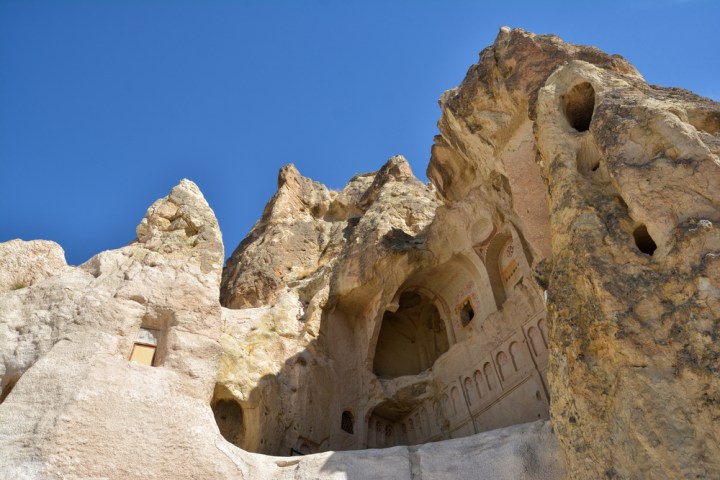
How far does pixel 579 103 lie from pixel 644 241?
3362 mm

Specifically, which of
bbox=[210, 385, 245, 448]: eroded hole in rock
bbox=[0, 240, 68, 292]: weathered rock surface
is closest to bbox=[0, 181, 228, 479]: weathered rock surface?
bbox=[0, 240, 68, 292]: weathered rock surface

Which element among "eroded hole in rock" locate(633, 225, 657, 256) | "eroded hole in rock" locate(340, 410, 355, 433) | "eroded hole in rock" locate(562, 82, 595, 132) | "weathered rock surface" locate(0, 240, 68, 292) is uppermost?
"eroded hole in rock" locate(562, 82, 595, 132)

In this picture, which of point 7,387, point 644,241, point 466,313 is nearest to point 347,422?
point 466,313

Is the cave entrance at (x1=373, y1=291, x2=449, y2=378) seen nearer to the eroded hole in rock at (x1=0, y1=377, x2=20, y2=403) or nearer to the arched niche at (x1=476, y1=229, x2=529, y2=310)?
the arched niche at (x1=476, y1=229, x2=529, y2=310)

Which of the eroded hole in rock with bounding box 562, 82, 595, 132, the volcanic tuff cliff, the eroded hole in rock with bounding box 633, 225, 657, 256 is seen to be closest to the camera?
the volcanic tuff cliff

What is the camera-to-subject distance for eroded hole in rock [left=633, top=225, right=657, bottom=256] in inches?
283

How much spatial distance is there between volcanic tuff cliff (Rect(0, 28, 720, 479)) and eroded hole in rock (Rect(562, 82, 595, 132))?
0.11 feet

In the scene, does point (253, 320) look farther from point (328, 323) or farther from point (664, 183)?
point (664, 183)

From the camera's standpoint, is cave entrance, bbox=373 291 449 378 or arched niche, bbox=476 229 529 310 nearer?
arched niche, bbox=476 229 529 310

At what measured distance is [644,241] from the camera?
7215mm

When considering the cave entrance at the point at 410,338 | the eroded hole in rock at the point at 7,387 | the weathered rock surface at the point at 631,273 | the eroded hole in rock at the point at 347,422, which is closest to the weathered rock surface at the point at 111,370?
the eroded hole in rock at the point at 7,387

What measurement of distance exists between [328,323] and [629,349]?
9528 mm

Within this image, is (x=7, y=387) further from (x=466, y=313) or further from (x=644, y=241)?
(x=466, y=313)

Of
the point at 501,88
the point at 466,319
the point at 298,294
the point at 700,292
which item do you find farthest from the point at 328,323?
the point at 700,292
